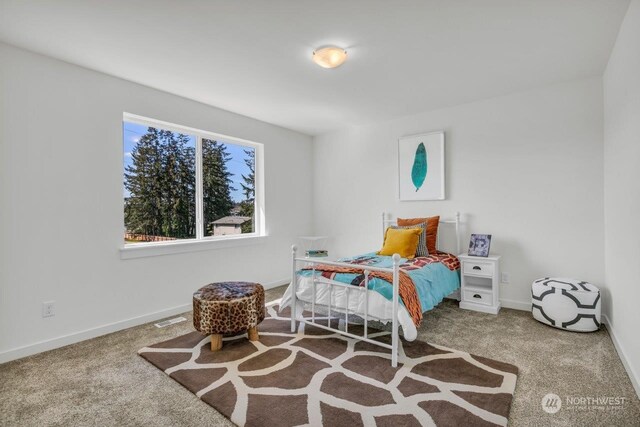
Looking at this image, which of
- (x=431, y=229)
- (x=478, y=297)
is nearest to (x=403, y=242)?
(x=431, y=229)

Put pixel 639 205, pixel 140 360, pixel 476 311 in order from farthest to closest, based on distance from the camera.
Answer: pixel 476 311 < pixel 140 360 < pixel 639 205

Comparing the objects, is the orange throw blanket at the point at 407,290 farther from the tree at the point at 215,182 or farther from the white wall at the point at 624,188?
the tree at the point at 215,182

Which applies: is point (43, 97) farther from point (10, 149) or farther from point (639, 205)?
point (639, 205)

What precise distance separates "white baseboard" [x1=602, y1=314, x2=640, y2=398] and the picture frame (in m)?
1.12

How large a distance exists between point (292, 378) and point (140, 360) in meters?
1.22

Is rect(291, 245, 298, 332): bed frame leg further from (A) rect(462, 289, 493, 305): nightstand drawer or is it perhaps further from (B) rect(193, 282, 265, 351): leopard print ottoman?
(A) rect(462, 289, 493, 305): nightstand drawer

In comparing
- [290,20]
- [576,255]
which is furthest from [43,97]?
[576,255]

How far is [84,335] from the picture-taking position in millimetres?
2811

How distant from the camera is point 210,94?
11.4ft

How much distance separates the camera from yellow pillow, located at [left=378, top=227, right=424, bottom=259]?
3546 mm

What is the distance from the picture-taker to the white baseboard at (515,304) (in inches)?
137

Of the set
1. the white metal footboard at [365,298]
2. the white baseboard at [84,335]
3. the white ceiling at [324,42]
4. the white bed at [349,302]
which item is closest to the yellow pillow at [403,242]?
the white metal footboard at [365,298]

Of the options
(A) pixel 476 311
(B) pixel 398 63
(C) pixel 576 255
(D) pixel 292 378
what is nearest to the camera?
(D) pixel 292 378

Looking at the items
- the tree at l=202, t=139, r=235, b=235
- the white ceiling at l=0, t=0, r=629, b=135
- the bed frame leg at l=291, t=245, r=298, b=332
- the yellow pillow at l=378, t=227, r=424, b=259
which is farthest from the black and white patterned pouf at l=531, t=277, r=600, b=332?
the tree at l=202, t=139, r=235, b=235
